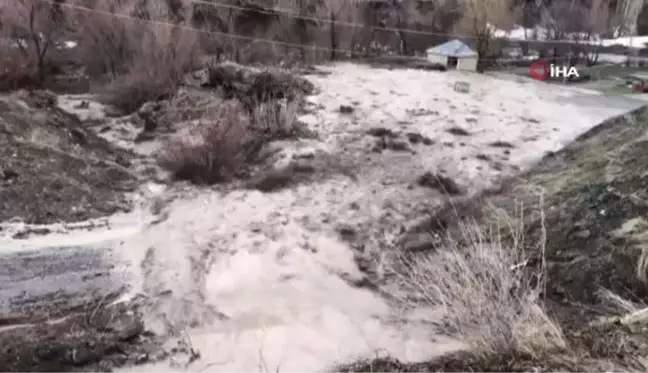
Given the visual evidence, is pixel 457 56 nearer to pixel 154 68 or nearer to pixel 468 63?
pixel 468 63

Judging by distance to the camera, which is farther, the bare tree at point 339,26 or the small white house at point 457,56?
the bare tree at point 339,26

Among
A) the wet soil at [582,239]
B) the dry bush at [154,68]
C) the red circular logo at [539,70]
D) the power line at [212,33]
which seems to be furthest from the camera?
the red circular logo at [539,70]

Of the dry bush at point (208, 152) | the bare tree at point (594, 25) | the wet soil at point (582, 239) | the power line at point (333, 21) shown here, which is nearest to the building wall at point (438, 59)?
the power line at point (333, 21)

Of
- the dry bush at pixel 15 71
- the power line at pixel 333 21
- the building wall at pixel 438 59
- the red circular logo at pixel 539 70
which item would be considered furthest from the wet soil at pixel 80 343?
the power line at pixel 333 21

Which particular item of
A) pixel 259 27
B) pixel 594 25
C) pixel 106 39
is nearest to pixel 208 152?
pixel 106 39

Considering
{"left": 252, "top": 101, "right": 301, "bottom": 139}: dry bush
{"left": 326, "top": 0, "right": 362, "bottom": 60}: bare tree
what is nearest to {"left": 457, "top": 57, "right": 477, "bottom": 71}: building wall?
{"left": 326, "top": 0, "right": 362, "bottom": 60}: bare tree

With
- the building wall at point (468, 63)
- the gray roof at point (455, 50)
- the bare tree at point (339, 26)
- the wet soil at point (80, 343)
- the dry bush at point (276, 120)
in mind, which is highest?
A: the bare tree at point (339, 26)

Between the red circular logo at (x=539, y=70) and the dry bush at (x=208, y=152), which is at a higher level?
the red circular logo at (x=539, y=70)

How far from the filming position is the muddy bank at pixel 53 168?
196 inches

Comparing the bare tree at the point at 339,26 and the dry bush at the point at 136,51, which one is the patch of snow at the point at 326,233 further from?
the bare tree at the point at 339,26

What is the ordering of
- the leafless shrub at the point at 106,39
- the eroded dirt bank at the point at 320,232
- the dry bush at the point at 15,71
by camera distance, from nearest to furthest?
1. the eroded dirt bank at the point at 320,232
2. the dry bush at the point at 15,71
3. the leafless shrub at the point at 106,39

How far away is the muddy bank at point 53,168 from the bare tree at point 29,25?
6.87 feet

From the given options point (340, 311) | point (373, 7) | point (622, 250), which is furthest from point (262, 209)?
point (373, 7)

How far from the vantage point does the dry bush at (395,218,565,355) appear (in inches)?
109
